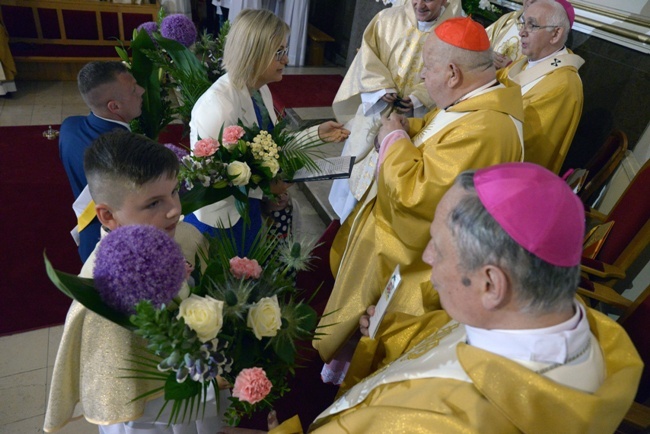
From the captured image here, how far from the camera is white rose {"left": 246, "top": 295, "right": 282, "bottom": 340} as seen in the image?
3.47ft

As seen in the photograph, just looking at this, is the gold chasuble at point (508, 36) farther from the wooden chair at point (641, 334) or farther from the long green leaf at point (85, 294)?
the long green leaf at point (85, 294)

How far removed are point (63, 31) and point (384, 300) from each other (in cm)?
704

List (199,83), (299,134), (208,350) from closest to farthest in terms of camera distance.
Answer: (208,350), (299,134), (199,83)

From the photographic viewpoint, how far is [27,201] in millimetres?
3848

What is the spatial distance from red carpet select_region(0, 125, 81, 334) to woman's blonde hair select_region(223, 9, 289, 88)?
4.99 feet

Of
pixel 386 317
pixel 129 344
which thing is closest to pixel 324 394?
pixel 386 317

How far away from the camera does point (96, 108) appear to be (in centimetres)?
222

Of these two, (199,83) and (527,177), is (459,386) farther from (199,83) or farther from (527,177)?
(199,83)

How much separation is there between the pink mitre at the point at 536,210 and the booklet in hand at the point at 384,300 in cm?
55

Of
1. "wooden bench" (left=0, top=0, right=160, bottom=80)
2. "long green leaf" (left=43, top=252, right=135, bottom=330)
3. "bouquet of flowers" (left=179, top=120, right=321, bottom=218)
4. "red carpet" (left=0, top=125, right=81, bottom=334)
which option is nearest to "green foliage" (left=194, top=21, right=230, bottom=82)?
"bouquet of flowers" (left=179, top=120, right=321, bottom=218)

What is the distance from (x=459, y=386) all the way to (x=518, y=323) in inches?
8.1

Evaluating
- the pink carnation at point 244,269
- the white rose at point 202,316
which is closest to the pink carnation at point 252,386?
the white rose at point 202,316

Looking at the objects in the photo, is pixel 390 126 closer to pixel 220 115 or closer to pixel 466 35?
pixel 466 35

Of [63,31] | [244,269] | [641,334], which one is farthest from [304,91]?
[244,269]
